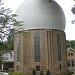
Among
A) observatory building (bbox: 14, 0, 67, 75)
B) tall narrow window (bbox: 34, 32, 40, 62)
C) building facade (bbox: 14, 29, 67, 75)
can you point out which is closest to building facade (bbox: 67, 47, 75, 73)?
building facade (bbox: 14, 29, 67, 75)

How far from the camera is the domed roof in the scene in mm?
43031

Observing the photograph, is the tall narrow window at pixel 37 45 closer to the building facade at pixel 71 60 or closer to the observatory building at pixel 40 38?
the observatory building at pixel 40 38

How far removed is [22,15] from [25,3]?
7.75ft

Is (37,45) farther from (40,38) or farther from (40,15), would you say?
(40,15)

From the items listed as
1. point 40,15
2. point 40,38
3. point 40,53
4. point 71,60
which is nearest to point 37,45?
point 40,38

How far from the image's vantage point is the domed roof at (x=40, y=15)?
141 ft

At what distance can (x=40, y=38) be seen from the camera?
43656mm

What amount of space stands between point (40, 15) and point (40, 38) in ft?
12.1

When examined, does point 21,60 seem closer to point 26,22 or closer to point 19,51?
point 19,51

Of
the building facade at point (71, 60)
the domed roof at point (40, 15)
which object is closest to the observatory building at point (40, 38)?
the domed roof at point (40, 15)

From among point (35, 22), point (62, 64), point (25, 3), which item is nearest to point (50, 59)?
point (62, 64)

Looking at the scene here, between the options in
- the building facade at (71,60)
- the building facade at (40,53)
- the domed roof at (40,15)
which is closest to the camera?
the domed roof at (40,15)

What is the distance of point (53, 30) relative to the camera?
44094 mm

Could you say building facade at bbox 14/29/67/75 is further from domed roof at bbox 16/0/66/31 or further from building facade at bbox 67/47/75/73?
building facade at bbox 67/47/75/73
